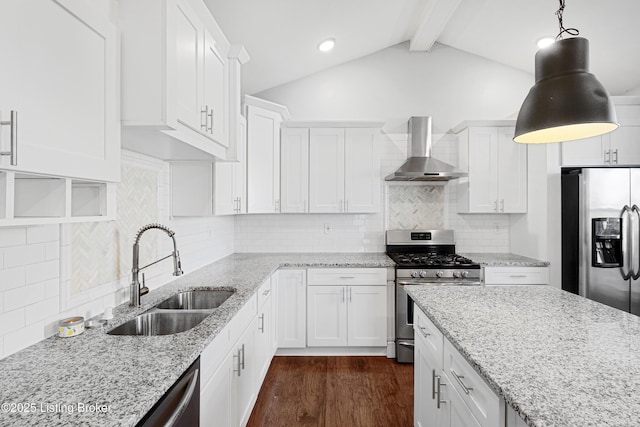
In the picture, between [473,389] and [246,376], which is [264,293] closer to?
[246,376]

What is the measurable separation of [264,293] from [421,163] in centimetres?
211

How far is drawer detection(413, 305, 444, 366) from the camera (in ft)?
5.39

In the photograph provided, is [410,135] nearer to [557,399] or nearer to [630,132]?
[630,132]

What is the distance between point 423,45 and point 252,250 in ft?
9.93

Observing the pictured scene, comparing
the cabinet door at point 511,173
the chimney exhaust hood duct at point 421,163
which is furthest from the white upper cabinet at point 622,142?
the chimney exhaust hood duct at point 421,163

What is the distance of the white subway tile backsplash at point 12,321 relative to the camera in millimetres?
1221

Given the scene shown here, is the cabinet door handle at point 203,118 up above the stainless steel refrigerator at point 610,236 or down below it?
above

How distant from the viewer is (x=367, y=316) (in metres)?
3.46

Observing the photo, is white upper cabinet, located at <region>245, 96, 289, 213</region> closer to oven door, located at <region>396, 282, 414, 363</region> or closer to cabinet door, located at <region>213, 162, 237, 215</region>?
cabinet door, located at <region>213, 162, 237, 215</region>

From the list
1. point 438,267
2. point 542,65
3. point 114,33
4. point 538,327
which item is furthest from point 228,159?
point 438,267

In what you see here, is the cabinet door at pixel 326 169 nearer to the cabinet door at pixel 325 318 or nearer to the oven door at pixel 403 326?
the cabinet door at pixel 325 318

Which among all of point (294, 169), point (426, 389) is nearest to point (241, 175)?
point (294, 169)

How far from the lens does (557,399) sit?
90 cm

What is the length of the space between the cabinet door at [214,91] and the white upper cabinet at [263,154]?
1178 mm
